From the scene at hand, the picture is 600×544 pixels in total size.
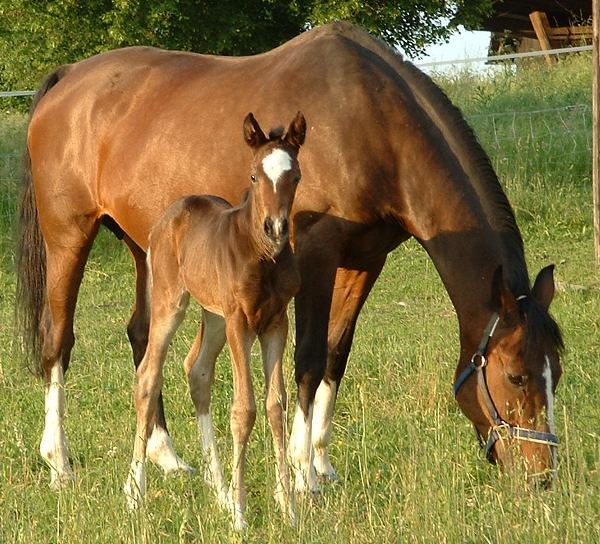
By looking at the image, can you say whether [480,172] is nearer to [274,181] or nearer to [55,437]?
[274,181]

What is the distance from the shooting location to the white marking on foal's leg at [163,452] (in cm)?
562

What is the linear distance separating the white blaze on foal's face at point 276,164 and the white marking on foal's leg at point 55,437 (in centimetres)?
197

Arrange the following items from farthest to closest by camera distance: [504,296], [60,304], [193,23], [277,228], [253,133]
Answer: [193,23] < [60,304] < [504,296] < [253,133] < [277,228]

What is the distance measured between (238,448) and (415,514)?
2.82 feet

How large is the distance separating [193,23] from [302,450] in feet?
50.9

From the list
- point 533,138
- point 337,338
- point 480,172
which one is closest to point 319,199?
point 480,172

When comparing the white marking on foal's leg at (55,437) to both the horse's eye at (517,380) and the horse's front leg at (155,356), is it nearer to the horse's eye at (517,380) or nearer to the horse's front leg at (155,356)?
the horse's front leg at (155,356)

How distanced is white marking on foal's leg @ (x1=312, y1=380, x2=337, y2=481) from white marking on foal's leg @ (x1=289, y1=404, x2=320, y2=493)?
28 cm

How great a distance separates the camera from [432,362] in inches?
252

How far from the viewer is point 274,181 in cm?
405

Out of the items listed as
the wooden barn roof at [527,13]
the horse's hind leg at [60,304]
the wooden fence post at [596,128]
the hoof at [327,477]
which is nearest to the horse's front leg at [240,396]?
the hoof at [327,477]

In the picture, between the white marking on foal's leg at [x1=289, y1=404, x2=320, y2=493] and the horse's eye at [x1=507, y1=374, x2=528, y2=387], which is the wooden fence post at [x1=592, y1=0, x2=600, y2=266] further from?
the horse's eye at [x1=507, y1=374, x2=528, y2=387]

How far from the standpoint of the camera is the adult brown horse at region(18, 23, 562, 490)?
4.86 meters

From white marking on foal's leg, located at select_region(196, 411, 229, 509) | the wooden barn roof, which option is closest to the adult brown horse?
white marking on foal's leg, located at select_region(196, 411, 229, 509)
